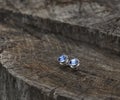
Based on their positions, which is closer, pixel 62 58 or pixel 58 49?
pixel 62 58

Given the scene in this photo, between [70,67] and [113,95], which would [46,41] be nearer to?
[70,67]

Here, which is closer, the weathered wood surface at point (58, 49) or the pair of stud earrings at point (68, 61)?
the weathered wood surface at point (58, 49)

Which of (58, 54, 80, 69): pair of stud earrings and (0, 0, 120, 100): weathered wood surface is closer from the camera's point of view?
(0, 0, 120, 100): weathered wood surface

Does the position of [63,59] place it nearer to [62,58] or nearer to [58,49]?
[62,58]

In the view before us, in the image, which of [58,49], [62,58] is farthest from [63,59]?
[58,49]

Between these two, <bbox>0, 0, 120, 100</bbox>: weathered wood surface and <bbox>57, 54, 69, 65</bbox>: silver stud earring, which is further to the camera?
<bbox>57, 54, 69, 65</bbox>: silver stud earring

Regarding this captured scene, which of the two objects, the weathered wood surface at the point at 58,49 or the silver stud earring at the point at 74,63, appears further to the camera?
the silver stud earring at the point at 74,63
